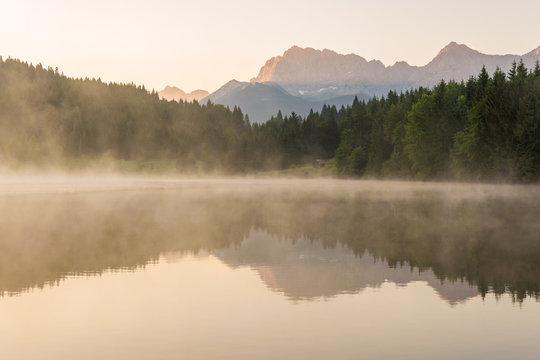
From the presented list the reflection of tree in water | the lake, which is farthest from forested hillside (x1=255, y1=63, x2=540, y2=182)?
the lake

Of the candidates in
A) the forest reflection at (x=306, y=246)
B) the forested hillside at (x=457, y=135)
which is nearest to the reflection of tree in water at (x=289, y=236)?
the forest reflection at (x=306, y=246)

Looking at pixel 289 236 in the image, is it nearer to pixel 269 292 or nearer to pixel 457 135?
pixel 269 292

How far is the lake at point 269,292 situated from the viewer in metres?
13.9

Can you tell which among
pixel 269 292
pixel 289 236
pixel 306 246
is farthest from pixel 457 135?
pixel 269 292

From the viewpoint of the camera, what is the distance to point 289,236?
118 ft

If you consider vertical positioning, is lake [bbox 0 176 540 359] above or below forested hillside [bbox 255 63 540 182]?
below

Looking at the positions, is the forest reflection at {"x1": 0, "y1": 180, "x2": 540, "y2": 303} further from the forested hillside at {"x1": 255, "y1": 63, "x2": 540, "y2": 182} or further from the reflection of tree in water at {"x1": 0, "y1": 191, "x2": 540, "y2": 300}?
the forested hillside at {"x1": 255, "y1": 63, "x2": 540, "y2": 182}

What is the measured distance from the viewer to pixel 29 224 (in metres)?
41.4

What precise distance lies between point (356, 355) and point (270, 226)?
28613 mm

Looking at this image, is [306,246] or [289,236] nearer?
[306,246]

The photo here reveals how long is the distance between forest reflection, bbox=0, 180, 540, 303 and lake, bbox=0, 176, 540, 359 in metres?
0.12

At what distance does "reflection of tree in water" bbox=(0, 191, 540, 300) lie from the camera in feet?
77.5

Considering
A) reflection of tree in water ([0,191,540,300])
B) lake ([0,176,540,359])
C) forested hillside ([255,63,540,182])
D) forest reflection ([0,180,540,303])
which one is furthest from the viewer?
forested hillside ([255,63,540,182])

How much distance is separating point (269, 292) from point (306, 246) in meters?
12.1
